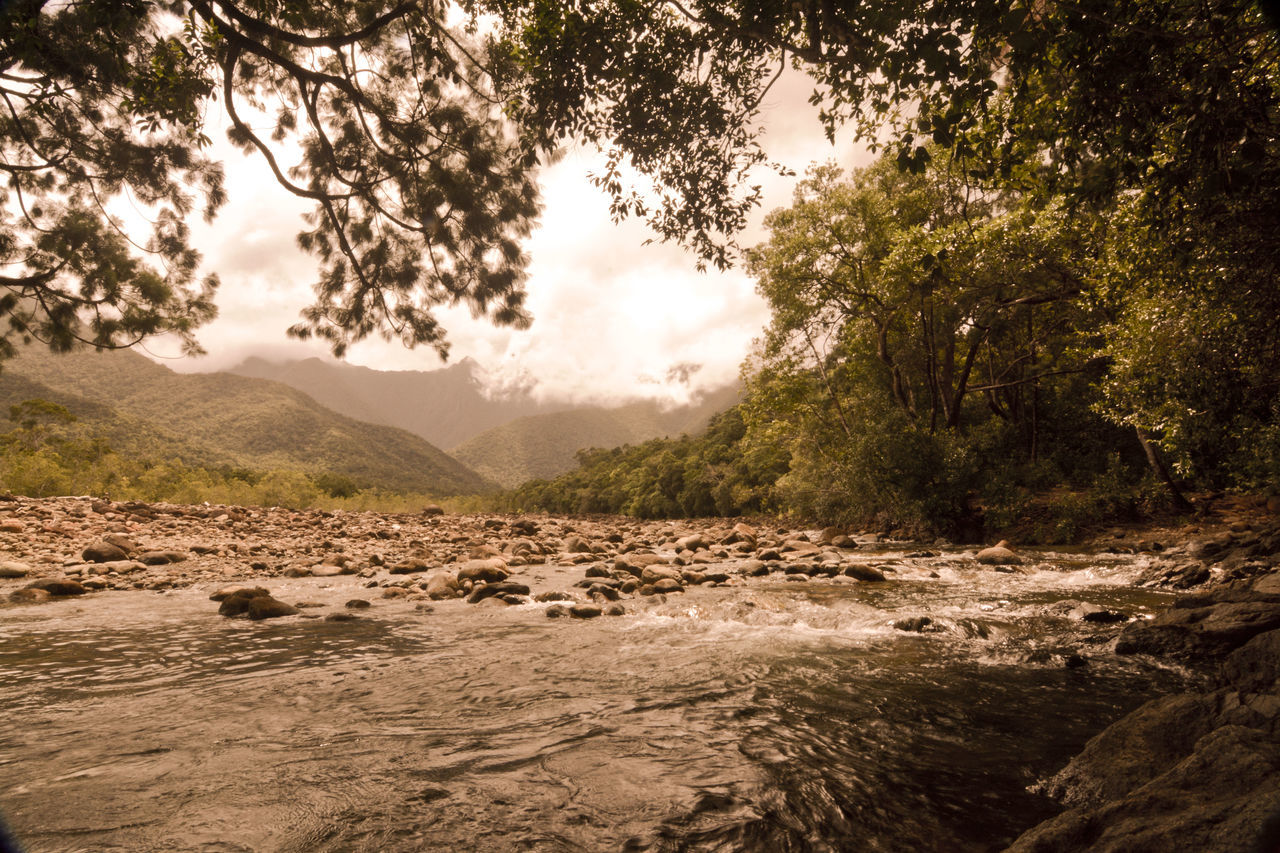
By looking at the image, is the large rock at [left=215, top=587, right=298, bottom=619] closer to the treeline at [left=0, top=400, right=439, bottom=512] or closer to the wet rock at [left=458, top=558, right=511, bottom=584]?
the wet rock at [left=458, top=558, right=511, bottom=584]

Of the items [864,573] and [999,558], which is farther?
[999,558]

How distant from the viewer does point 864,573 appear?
959cm

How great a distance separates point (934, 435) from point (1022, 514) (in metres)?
2.94

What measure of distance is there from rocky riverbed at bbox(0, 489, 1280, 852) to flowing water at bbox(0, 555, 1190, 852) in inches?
15.5

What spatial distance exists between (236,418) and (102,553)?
77.9m

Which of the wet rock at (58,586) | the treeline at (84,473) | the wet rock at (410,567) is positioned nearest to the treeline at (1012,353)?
the wet rock at (410,567)

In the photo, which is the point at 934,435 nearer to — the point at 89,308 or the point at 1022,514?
the point at 1022,514

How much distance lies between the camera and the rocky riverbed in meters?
1.87

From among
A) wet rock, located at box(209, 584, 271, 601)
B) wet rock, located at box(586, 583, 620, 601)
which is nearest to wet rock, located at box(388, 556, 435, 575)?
wet rock, located at box(209, 584, 271, 601)

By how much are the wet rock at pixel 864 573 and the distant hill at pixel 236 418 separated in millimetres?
50940

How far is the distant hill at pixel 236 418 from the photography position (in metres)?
56.0

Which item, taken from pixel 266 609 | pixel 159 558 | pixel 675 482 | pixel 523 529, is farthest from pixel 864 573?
pixel 675 482

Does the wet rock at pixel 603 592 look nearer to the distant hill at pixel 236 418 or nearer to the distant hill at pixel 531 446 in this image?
the distant hill at pixel 236 418

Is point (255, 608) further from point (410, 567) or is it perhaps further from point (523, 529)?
point (523, 529)
